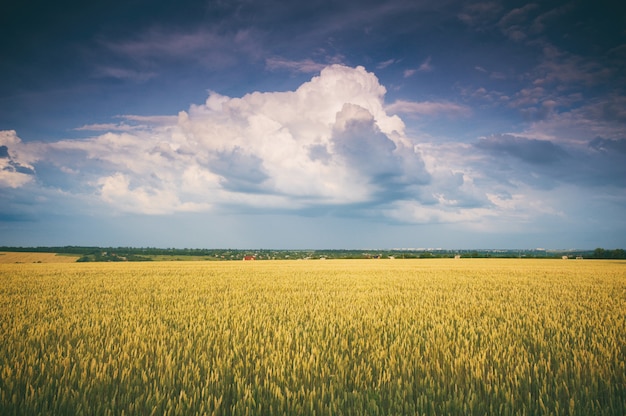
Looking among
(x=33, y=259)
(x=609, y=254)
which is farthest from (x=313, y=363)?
(x=609, y=254)

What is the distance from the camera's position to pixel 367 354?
4.77 metres

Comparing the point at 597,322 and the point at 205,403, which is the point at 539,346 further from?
the point at 205,403

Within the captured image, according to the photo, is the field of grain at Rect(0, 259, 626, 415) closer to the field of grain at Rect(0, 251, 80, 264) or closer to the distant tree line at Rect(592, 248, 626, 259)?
the field of grain at Rect(0, 251, 80, 264)

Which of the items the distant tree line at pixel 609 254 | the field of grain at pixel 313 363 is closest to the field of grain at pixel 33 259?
the field of grain at pixel 313 363

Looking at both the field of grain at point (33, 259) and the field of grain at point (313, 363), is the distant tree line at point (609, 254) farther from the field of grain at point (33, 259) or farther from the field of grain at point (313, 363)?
the field of grain at point (33, 259)

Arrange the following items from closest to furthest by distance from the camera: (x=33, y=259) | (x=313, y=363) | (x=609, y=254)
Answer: (x=313, y=363), (x=33, y=259), (x=609, y=254)

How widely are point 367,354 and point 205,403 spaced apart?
7.78 ft

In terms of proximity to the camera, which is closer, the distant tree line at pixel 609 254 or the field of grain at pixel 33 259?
the field of grain at pixel 33 259

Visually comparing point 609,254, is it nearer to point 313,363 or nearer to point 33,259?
point 313,363

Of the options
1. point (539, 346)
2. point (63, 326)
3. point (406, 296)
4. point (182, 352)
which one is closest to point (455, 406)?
point (539, 346)

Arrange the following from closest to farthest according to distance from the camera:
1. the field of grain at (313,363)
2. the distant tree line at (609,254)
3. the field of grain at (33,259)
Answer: the field of grain at (313,363) → the field of grain at (33,259) → the distant tree line at (609,254)

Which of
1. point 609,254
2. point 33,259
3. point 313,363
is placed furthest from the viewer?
point 609,254

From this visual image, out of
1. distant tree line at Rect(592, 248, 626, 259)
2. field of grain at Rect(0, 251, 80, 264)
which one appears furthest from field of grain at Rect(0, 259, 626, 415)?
distant tree line at Rect(592, 248, 626, 259)

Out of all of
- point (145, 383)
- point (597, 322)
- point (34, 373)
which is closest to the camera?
point (145, 383)
